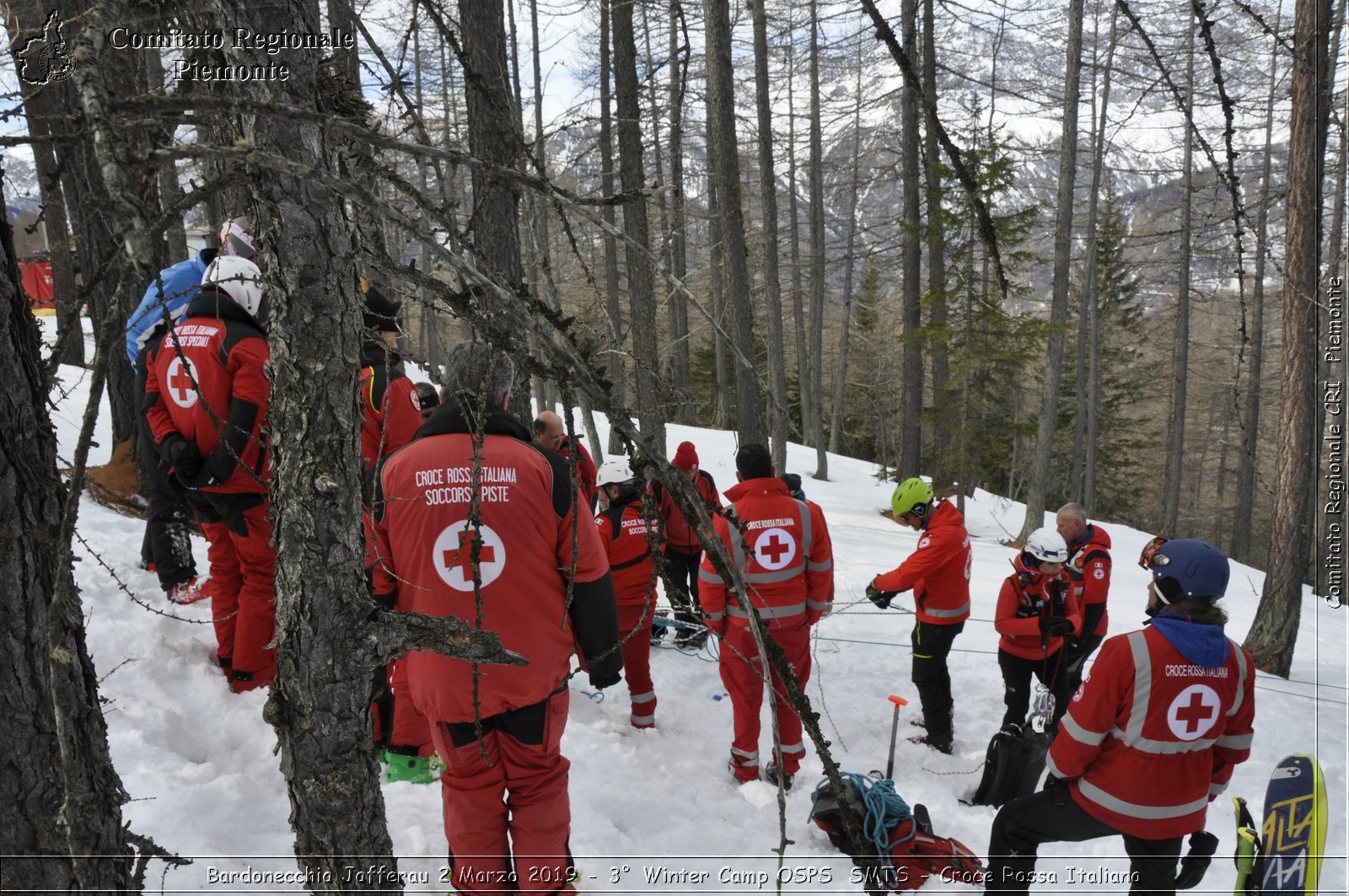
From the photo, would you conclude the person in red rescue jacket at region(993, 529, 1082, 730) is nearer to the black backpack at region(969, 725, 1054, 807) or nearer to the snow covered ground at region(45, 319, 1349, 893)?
the black backpack at region(969, 725, 1054, 807)

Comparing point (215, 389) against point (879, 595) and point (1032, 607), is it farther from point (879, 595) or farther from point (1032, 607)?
point (1032, 607)

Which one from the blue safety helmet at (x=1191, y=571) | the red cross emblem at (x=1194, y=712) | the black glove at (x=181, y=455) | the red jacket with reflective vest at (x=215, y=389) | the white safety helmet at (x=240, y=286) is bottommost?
the red cross emblem at (x=1194, y=712)

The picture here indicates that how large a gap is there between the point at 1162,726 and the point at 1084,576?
2.11m

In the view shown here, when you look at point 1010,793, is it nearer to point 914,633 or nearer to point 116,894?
point 914,633

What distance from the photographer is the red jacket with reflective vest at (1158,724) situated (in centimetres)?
282

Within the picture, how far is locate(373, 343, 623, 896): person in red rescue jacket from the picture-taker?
99.3 inches

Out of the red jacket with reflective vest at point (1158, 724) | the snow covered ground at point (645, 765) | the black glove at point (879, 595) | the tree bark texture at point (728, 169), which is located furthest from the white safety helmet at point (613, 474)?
the red jacket with reflective vest at point (1158, 724)

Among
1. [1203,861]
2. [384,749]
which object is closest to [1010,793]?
[1203,861]

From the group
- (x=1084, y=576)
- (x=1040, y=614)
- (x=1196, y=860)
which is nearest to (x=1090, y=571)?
(x=1084, y=576)

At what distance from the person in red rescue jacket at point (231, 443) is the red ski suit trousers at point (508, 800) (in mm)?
1070

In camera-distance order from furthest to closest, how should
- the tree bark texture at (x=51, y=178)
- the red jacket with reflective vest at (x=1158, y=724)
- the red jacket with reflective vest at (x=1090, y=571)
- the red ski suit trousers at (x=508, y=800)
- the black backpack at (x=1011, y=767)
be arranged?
the red jacket with reflective vest at (x=1090, y=571), the black backpack at (x=1011, y=767), the red jacket with reflective vest at (x=1158, y=724), the red ski suit trousers at (x=508, y=800), the tree bark texture at (x=51, y=178)

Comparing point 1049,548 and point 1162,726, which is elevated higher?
point 1049,548

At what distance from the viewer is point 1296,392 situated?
21.3 ft

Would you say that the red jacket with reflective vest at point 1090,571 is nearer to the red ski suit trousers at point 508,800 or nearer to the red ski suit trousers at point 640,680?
the red ski suit trousers at point 640,680
